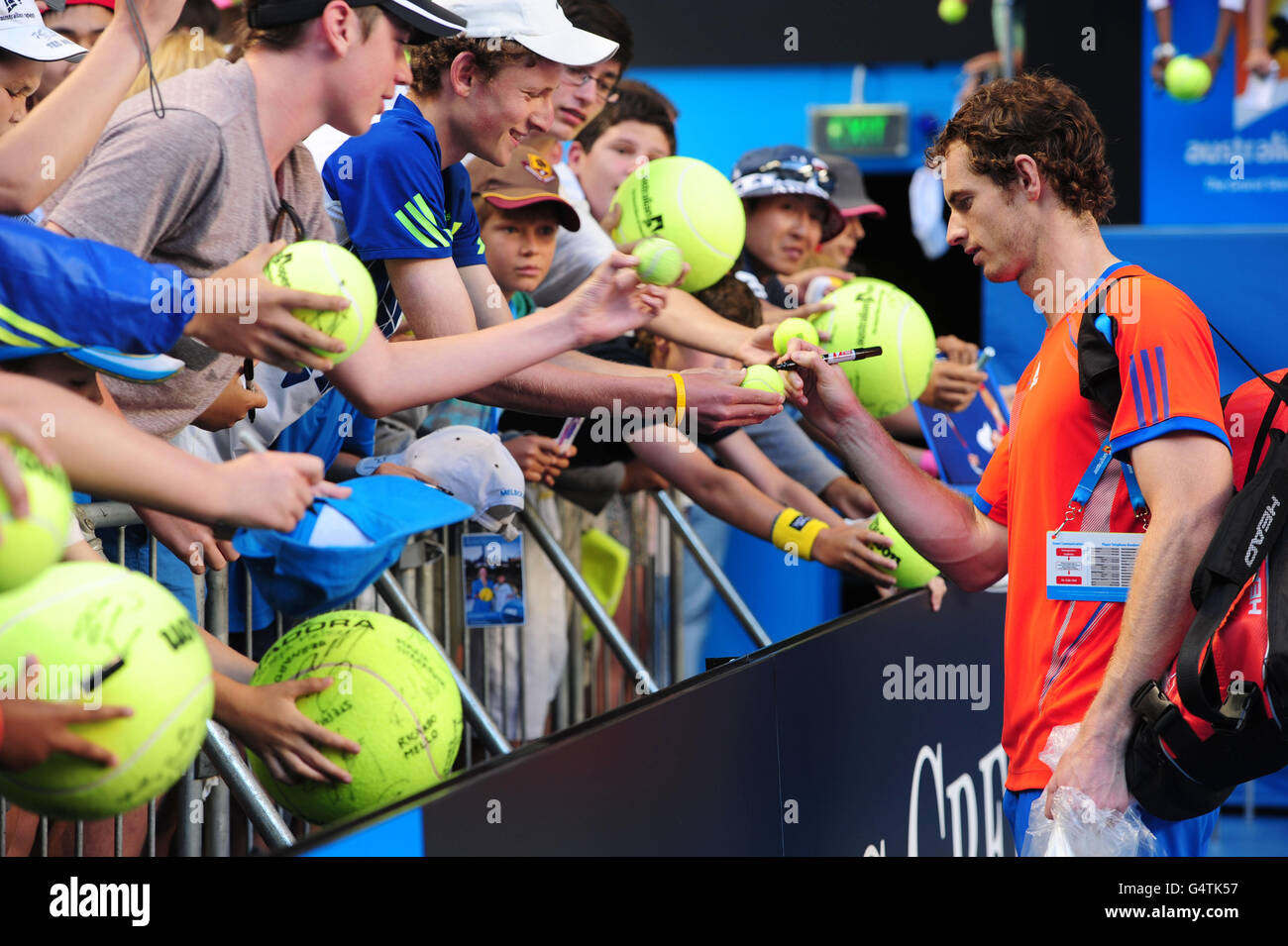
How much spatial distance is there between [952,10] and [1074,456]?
21.5 ft

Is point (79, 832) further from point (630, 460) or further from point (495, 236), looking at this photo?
point (630, 460)

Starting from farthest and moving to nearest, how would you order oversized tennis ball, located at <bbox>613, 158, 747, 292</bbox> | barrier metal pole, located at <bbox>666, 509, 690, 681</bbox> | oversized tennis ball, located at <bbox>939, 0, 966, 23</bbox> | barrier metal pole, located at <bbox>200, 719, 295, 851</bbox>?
oversized tennis ball, located at <bbox>939, 0, 966, 23</bbox>
barrier metal pole, located at <bbox>666, 509, 690, 681</bbox>
oversized tennis ball, located at <bbox>613, 158, 747, 292</bbox>
barrier metal pole, located at <bbox>200, 719, 295, 851</bbox>

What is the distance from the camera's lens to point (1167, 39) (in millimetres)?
8180

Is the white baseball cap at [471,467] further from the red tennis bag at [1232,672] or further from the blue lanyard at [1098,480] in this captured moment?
the red tennis bag at [1232,672]

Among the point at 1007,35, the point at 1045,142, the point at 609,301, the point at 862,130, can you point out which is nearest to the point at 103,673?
the point at 609,301

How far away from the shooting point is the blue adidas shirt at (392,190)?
2.70 m

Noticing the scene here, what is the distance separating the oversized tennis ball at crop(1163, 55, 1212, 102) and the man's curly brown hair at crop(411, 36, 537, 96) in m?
6.24

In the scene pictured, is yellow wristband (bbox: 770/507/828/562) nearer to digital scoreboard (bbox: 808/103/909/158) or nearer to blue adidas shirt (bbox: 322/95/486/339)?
blue adidas shirt (bbox: 322/95/486/339)

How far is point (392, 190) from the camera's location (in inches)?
106

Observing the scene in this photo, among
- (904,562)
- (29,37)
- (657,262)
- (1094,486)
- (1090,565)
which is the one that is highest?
(29,37)

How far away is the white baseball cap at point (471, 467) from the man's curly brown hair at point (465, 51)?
0.73 m

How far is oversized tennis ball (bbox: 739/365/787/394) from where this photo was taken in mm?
3062

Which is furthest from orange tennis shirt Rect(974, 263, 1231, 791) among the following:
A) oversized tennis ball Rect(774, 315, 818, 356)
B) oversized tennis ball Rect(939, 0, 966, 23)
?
oversized tennis ball Rect(939, 0, 966, 23)

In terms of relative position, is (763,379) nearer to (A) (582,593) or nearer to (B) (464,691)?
(B) (464,691)
